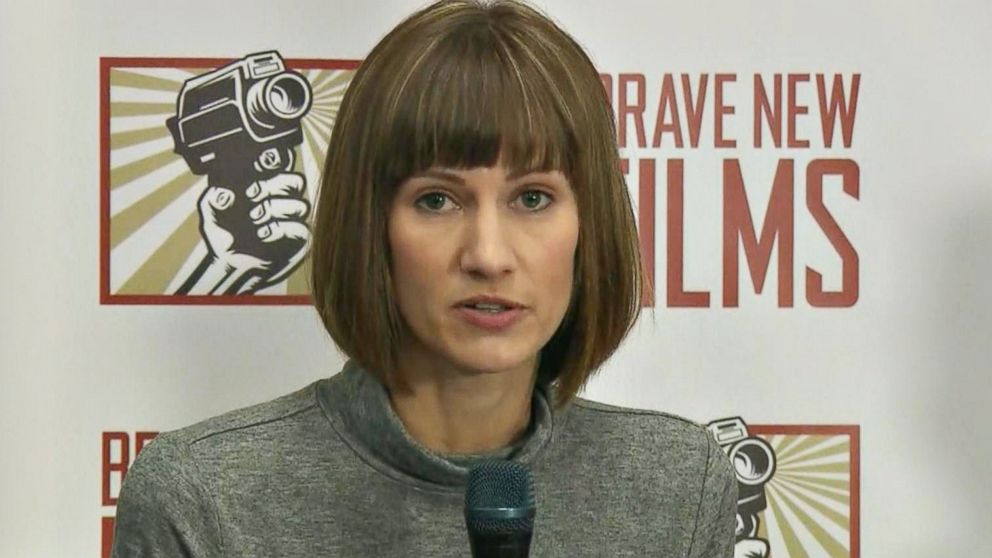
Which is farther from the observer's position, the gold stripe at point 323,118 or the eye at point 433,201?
the gold stripe at point 323,118

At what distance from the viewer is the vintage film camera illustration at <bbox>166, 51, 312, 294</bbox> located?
140cm

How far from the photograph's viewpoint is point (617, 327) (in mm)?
1096

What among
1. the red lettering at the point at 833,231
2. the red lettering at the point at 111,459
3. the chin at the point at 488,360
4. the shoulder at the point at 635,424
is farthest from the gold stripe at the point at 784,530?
the red lettering at the point at 111,459

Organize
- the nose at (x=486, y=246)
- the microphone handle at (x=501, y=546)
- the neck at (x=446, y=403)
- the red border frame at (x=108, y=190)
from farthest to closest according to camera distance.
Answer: the red border frame at (x=108, y=190)
the neck at (x=446, y=403)
the nose at (x=486, y=246)
the microphone handle at (x=501, y=546)

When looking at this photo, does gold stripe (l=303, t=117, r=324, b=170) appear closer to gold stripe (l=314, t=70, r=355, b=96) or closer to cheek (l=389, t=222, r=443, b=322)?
gold stripe (l=314, t=70, r=355, b=96)

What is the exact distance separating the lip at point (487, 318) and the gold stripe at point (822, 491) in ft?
1.91

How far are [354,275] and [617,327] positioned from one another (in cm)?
22

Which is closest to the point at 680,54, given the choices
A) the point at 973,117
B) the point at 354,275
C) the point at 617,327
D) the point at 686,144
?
the point at 686,144

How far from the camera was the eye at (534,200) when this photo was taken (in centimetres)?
99

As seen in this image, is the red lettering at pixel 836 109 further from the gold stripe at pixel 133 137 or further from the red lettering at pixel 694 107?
the gold stripe at pixel 133 137

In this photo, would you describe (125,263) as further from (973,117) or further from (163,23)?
(973,117)

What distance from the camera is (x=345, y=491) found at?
103cm

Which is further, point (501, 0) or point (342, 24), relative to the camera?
point (342, 24)

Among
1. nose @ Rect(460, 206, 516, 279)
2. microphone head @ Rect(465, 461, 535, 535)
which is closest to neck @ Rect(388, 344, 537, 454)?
nose @ Rect(460, 206, 516, 279)
